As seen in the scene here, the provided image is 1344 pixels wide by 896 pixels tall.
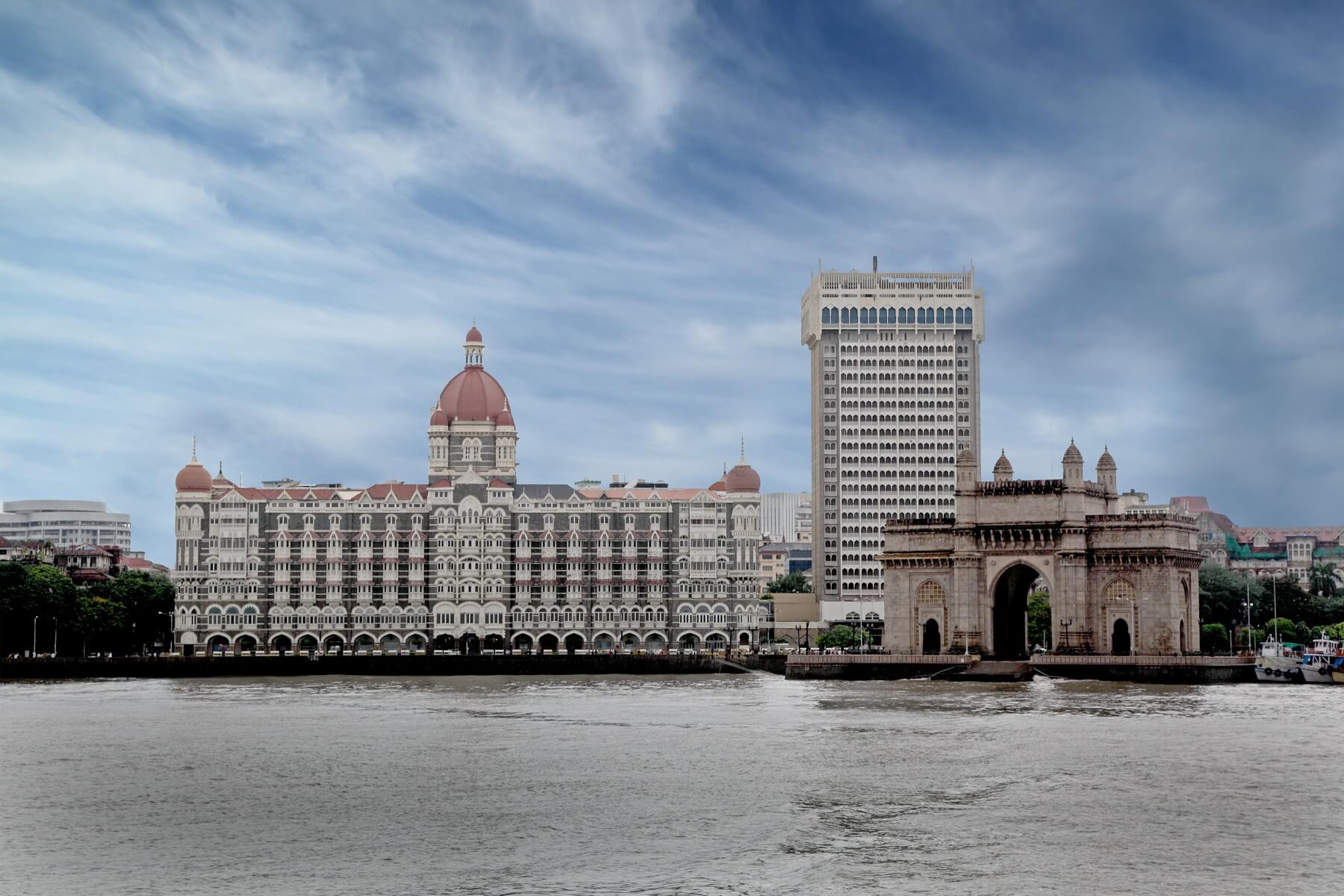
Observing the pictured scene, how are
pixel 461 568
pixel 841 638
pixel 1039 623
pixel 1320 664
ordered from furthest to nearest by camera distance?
pixel 841 638, pixel 461 568, pixel 1039 623, pixel 1320 664

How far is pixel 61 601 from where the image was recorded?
490ft

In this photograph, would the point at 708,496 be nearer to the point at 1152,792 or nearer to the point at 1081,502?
the point at 1081,502

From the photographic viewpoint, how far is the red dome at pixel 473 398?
177m

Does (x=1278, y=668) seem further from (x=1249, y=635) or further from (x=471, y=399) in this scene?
(x=471, y=399)

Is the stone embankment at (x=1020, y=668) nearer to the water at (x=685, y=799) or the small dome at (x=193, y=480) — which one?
the water at (x=685, y=799)

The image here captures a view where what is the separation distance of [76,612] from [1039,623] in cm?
8910

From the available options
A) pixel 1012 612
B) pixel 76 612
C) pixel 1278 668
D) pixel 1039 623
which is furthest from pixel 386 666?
pixel 1278 668

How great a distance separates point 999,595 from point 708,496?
47332mm

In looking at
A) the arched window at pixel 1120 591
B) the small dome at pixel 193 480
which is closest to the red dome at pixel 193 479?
the small dome at pixel 193 480

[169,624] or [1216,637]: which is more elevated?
[169,624]

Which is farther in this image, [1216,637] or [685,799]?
[1216,637]

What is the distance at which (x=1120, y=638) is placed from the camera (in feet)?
393

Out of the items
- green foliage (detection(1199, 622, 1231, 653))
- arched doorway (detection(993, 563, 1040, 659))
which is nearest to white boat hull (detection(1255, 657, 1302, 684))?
arched doorway (detection(993, 563, 1040, 659))

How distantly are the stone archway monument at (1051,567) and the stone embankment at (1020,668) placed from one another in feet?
14.0
